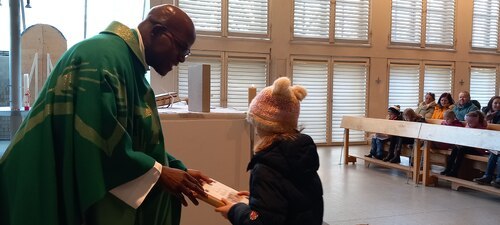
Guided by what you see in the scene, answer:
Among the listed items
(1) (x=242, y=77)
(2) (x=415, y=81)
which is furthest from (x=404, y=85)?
(1) (x=242, y=77)

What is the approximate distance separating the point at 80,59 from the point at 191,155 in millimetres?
1554

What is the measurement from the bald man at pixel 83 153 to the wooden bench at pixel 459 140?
4.23 meters

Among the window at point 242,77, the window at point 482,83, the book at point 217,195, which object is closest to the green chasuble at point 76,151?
the book at point 217,195

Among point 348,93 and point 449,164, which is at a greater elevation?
point 348,93

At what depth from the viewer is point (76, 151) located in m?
1.12

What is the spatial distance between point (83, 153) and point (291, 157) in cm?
73

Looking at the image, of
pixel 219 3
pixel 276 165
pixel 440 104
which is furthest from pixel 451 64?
pixel 276 165

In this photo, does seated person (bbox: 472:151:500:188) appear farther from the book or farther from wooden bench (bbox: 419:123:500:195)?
the book

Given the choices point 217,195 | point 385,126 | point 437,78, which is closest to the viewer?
point 217,195

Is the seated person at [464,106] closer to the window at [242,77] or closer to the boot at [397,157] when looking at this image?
the boot at [397,157]

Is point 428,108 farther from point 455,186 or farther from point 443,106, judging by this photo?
point 455,186

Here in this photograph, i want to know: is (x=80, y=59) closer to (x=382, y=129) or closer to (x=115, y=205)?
(x=115, y=205)

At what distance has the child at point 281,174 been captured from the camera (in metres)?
1.51

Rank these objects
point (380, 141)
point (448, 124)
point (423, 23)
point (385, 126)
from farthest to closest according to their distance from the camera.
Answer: point (423, 23), point (380, 141), point (385, 126), point (448, 124)
